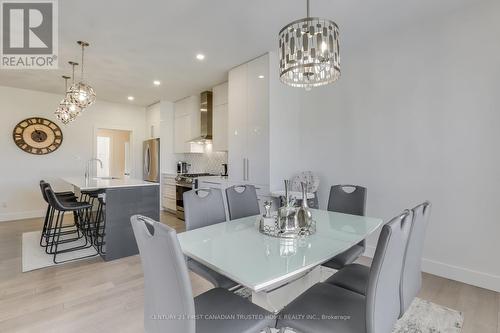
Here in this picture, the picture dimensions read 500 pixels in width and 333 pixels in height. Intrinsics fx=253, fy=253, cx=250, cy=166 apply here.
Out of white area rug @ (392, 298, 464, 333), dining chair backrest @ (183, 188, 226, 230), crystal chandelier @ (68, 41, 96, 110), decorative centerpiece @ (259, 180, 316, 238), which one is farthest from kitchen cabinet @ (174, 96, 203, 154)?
white area rug @ (392, 298, 464, 333)

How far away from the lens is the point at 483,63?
2422 mm

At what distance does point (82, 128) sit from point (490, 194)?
7188mm

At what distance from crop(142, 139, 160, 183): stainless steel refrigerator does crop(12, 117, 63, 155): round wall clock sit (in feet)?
5.96

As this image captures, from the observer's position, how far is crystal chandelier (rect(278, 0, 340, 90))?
166cm

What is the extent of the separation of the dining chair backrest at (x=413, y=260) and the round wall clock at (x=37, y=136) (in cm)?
666

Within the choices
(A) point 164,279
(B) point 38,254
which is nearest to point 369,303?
(A) point 164,279

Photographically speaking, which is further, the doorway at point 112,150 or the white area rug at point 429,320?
the doorway at point 112,150

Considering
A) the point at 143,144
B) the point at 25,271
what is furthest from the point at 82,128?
the point at 25,271

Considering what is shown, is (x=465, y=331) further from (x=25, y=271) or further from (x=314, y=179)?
(x=25, y=271)

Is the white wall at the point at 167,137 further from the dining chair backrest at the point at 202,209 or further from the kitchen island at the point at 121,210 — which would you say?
the dining chair backrest at the point at 202,209

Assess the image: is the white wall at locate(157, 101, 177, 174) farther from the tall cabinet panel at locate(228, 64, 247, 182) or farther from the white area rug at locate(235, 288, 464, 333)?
the white area rug at locate(235, 288, 464, 333)

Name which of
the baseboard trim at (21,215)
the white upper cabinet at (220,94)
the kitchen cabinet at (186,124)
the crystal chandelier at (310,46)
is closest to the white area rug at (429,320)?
the crystal chandelier at (310,46)

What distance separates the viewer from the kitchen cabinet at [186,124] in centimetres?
567

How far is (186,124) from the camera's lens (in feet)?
19.5
